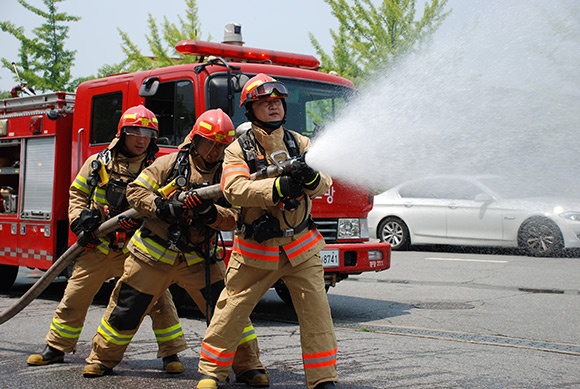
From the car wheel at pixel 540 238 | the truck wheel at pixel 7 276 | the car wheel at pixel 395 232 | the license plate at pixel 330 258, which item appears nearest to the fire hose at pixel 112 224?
the license plate at pixel 330 258

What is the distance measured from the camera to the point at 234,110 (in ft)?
24.0

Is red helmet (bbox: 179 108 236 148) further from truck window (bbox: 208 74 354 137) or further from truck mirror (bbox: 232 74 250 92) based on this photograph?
truck window (bbox: 208 74 354 137)

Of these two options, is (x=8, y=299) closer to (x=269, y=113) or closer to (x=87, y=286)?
(x=87, y=286)

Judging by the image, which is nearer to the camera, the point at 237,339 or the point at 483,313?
the point at 237,339

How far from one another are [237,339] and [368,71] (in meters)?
15.1

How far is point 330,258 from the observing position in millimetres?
7801

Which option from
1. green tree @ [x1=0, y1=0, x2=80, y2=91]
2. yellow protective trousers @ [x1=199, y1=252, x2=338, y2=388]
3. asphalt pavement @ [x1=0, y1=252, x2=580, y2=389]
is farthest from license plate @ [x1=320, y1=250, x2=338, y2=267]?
green tree @ [x1=0, y1=0, x2=80, y2=91]

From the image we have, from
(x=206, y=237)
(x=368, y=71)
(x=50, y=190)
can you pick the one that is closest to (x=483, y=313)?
(x=206, y=237)

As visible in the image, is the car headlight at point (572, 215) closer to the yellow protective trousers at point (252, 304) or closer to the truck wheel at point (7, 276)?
the truck wheel at point (7, 276)

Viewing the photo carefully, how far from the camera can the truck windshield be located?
26.2 ft

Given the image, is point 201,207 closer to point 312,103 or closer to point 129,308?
point 129,308

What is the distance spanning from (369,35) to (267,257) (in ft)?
51.7

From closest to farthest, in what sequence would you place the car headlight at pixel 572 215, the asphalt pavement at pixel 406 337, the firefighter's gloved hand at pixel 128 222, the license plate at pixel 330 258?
1. the asphalt pavement at pixel 406 337
2. the firefighter's gloved hand at pixel 128 222
3. the license plate at pixel 330 258
4. the car headlight at pixel 572 215

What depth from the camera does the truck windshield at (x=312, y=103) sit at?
26.2 ft
